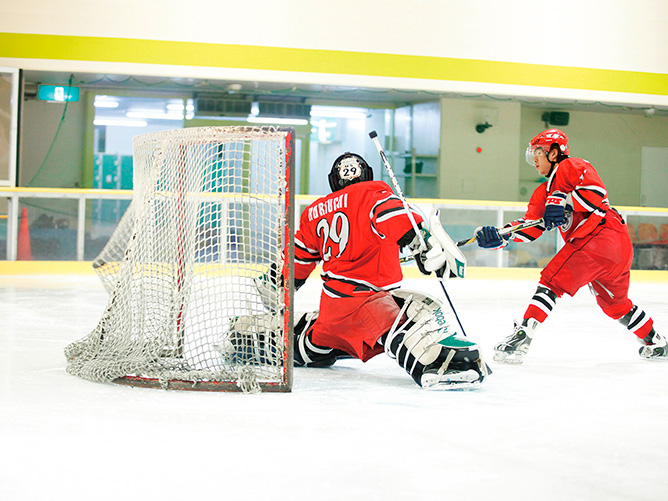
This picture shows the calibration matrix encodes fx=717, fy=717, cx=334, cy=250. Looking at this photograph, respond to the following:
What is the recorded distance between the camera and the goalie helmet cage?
2350 millimetres

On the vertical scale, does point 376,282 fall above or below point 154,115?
below

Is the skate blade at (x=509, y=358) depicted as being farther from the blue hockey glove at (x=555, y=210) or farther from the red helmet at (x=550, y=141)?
the red helmet at (x=550, y=141)

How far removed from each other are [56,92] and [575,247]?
7230 millimetres

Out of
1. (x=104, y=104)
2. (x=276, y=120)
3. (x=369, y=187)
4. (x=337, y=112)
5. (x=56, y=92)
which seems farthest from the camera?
(x=337, y=112)

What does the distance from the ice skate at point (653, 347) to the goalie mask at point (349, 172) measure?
145 cm

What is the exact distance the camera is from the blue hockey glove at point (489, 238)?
2982 millimetres

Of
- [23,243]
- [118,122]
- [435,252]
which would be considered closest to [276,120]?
[118,122]

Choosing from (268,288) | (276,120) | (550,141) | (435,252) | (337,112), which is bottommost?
(268,288)

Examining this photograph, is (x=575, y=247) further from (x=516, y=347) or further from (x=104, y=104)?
(x=104, y=104)

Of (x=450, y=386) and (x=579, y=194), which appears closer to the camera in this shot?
(x=450, y=386)

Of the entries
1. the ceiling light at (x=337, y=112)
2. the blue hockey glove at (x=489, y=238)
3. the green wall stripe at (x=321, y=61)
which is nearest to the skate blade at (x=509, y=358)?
the blue hockey glove at (x=489, y=238)

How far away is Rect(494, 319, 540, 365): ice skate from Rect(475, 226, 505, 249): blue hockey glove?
0.35m

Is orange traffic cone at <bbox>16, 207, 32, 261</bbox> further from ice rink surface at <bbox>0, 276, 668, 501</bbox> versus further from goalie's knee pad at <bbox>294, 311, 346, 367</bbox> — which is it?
goalie's knee pad at <bbox>294, 311, 346, 367</bbox>

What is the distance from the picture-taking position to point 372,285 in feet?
8.04
